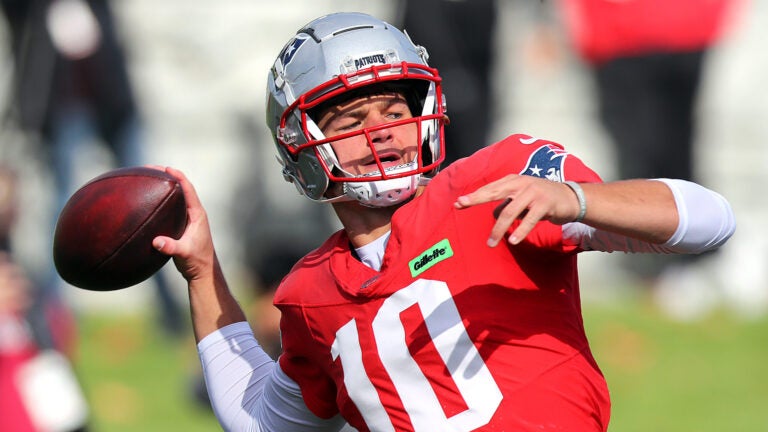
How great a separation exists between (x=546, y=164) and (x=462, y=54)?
5.49 m

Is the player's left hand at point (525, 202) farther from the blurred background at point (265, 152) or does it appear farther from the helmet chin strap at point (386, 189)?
the blurred background at point (265, 152)

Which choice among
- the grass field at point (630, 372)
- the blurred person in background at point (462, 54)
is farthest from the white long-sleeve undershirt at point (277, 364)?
the blurred person in background at point (462, 54)

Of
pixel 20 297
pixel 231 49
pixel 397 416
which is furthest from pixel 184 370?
pixel 397 416

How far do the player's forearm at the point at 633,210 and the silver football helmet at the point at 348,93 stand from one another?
0.58m

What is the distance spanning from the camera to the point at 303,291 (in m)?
3.16

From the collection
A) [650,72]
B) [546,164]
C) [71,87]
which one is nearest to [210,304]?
[546,164]

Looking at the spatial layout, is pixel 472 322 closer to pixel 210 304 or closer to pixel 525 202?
Answer: pixel 525 202

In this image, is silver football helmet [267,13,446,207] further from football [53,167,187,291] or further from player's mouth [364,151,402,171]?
football [53,167,187,291]

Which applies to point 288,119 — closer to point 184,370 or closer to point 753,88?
point 184,370

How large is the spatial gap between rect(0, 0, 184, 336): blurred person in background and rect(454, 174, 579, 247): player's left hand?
5.37 m

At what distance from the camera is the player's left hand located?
250 centimetres

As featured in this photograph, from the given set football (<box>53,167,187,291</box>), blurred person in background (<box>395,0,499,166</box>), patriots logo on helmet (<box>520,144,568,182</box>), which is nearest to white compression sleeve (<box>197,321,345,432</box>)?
football (<box>53,167,187,291</box>)

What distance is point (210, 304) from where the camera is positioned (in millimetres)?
3568

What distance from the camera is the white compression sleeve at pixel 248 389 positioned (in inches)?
132
